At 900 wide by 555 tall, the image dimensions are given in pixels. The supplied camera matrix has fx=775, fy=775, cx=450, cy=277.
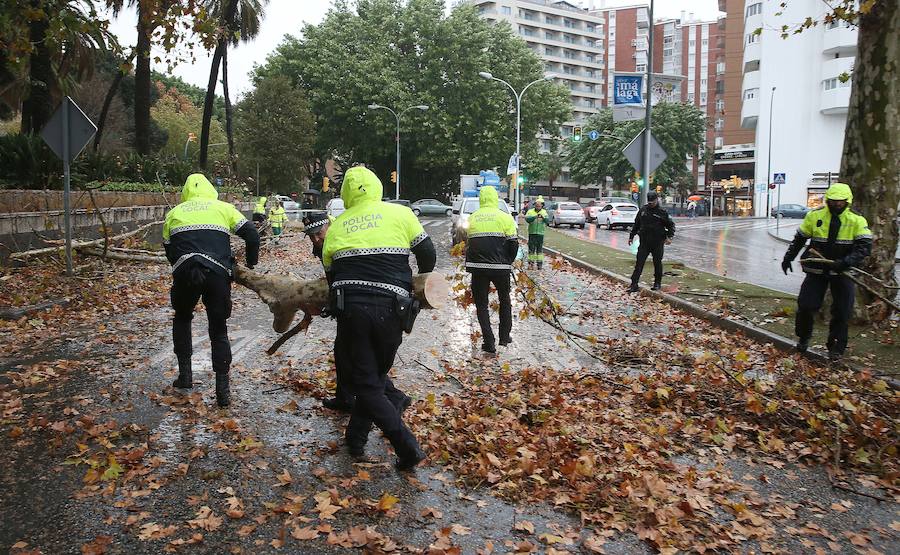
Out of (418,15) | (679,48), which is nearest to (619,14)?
(679,48)

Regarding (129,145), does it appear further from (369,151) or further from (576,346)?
(576,346)

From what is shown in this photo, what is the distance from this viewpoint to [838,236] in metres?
8.05

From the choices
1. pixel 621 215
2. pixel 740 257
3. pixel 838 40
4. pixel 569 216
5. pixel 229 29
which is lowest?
pixel 740 257

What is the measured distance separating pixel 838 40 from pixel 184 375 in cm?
6750

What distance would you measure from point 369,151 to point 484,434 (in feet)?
160

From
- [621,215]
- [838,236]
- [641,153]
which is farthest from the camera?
[621,215]

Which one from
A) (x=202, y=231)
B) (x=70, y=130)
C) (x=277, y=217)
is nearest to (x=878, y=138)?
(x=202, y=231)

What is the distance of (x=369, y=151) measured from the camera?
173 feet

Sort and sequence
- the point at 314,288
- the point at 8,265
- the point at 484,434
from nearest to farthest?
the point at 484,434 < the point at 314,288 < the point at 8,265

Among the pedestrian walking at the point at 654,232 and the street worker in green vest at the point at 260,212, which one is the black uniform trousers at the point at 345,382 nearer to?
the street worker in green vest at the point at 260,212

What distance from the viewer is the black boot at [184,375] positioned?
21.7 feet

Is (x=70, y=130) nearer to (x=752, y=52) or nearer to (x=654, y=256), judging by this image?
(x=654, y=256)

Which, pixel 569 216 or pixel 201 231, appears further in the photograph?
pixel 569 216

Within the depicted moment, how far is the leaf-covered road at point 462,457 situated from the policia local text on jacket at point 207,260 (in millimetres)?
536
